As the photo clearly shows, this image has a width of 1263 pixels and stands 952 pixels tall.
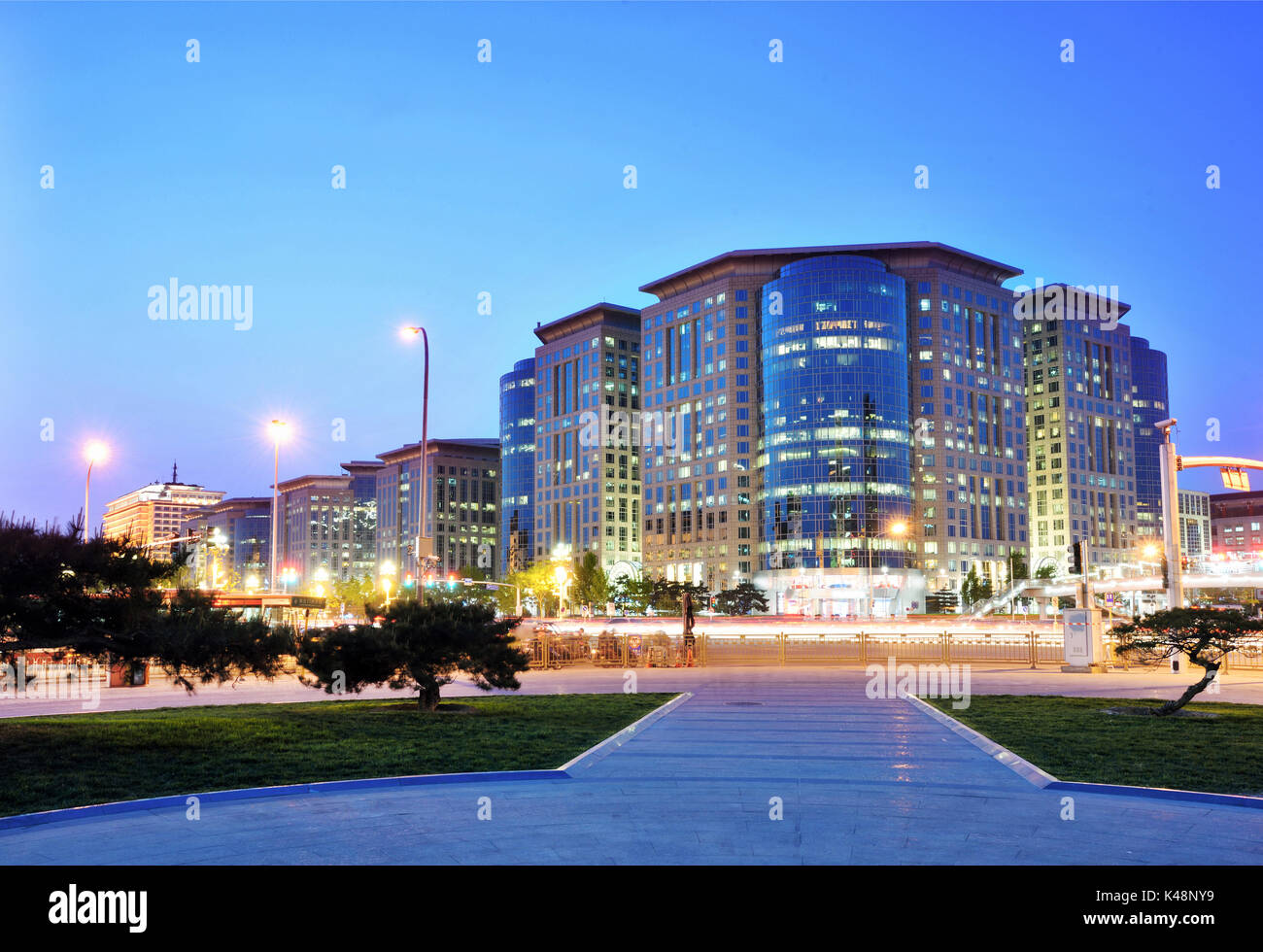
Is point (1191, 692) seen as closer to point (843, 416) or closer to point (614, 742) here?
point (614, 742)

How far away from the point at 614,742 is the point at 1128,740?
26.6 ft


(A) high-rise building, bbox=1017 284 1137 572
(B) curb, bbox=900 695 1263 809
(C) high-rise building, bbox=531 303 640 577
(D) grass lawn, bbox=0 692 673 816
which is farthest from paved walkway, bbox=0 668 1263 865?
(A) high-rise building, bbox=1017 284 1137 572

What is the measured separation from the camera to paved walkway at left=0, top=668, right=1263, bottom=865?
318 inches

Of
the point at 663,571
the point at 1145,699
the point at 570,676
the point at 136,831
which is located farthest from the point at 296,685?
the point at 663,571

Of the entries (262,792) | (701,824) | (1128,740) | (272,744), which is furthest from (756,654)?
(701,824)

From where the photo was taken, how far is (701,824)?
920 cm

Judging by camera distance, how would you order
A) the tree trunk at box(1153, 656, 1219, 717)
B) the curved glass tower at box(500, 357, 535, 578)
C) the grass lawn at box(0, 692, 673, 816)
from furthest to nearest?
the curved glass tower at box(500, 357, 535, 578) → the tree trunk at box(1153, 656, 1219, 717) → the grass lawn at box(0, 692, 673, 816)

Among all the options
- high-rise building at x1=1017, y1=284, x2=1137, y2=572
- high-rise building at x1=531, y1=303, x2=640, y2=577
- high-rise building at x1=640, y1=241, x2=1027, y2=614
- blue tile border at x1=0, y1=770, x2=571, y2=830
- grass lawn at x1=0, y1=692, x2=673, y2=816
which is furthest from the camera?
high-rise building at x1=1017, y1=284, x2=1137, y2=572

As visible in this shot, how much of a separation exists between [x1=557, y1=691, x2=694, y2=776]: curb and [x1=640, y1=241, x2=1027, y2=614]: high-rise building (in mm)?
117295

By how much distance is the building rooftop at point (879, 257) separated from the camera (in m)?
147

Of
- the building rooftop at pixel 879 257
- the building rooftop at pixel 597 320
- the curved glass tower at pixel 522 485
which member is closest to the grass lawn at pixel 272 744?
Answer: the building rooftop at pixel 879 257

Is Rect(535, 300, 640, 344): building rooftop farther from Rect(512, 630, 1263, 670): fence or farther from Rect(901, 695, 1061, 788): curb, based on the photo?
Rect(901, 695, 1061, 788): curb

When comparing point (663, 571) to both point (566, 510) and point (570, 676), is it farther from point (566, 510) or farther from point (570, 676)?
point (570, 676)
